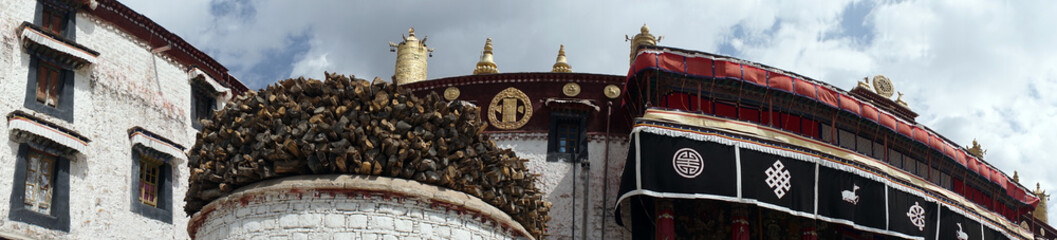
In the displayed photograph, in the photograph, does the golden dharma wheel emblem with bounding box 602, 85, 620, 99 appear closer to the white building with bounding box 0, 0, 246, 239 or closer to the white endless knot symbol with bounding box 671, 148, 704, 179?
the white endless knot symbol with bounding box 671, 148, 704, 179

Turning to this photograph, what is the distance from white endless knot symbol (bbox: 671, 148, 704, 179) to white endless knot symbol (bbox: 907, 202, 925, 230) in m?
7.05

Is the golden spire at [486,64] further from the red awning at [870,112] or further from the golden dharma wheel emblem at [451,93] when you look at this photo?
the red awning at [870,112]

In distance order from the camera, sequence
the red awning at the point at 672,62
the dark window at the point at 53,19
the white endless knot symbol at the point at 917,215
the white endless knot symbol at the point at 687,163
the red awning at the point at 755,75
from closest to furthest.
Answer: the dark window at the point at 53,19, the white endless knot symbol at the point at 687,163, the red awning at the point at 672,62, the red awning at the point at 755,75, the white endless knot symbol at the point at 917,215

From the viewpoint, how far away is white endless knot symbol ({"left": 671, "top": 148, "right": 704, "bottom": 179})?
86.4ft

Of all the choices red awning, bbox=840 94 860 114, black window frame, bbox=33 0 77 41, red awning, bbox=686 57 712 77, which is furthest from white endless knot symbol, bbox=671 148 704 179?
black window frame, bbox=33 0 77 41

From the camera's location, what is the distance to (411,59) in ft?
117

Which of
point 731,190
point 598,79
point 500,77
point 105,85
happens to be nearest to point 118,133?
point 105,85

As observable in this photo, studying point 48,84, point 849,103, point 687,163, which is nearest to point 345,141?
point 48,84

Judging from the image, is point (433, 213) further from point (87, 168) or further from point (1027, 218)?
point (1027, 218)

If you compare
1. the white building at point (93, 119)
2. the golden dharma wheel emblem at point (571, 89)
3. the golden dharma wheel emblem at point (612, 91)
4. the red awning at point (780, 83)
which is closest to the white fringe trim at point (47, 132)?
the white building at point (93, 119)

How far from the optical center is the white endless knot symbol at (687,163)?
86.4ft

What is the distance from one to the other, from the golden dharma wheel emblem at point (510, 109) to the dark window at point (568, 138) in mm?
800

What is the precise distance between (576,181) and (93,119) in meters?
12.1

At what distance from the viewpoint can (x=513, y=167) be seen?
1538 centimetres
